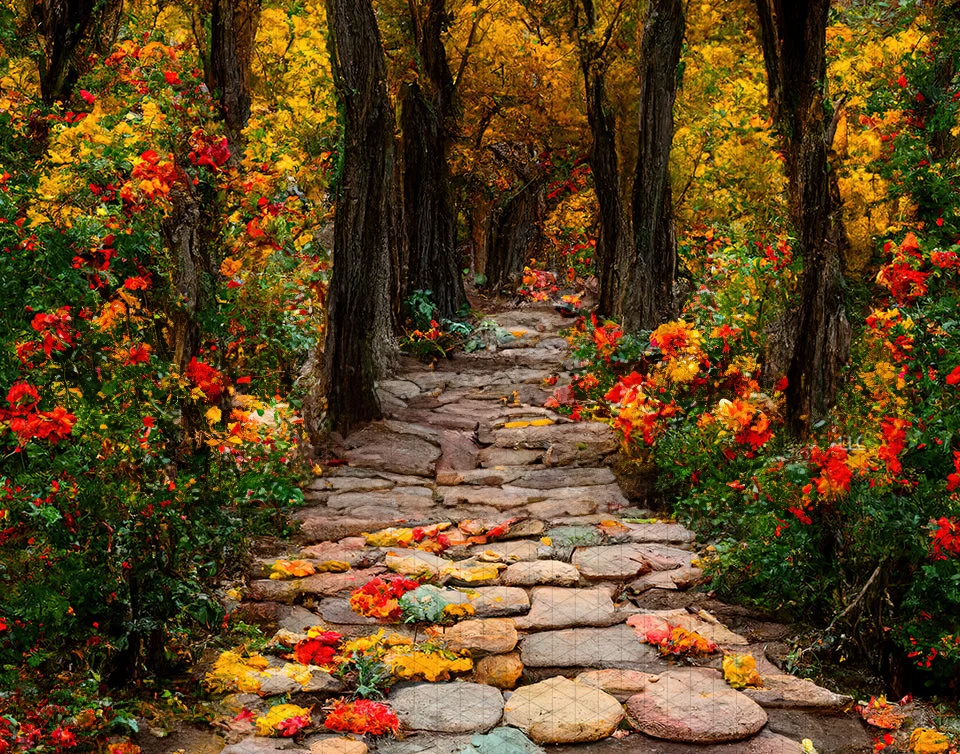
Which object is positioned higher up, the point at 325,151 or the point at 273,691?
the point at 325,151

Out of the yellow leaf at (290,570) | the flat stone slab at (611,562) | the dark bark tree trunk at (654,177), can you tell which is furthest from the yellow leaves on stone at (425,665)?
the dark bark tree trunk at (654,177)

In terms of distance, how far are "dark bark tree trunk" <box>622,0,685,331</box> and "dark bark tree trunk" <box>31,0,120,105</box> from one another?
584 cm

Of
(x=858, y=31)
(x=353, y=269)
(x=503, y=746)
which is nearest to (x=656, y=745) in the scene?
(x=503, y=746)

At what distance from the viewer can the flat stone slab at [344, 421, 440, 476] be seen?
27.2 ft

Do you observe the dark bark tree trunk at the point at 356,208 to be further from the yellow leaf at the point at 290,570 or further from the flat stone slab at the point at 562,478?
the yellow leaf at the point at 290,570

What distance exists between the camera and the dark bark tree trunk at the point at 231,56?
10.3m

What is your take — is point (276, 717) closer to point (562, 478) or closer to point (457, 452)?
point (562, 478)

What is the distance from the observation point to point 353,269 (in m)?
8.83

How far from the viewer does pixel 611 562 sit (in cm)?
575

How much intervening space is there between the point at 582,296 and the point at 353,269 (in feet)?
32.8

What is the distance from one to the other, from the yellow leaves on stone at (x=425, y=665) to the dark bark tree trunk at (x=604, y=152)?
7765 mm

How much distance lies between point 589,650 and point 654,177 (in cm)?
719

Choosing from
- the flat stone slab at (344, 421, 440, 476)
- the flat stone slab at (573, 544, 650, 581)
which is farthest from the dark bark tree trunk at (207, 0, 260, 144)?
the flat stone slab at (573, 544, 650, 581)

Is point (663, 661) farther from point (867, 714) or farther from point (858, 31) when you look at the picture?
point (858, 31)
